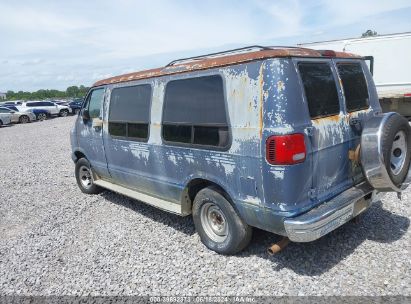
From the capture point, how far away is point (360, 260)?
368cm

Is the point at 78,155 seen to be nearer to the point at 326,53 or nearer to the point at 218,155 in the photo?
the point at 218,155

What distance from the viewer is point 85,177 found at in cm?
685

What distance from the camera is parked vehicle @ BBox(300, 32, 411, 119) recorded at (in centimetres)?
1182

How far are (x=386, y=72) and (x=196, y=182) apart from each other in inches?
440

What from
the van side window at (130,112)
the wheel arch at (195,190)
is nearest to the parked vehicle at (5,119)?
the van side window at (130,112)

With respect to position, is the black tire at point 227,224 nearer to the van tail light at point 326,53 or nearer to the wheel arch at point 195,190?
the wheel arch at point 195,190

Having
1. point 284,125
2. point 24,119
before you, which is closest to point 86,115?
point 284,125

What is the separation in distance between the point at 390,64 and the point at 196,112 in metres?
11.1

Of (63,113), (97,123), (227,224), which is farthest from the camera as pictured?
(63,113)

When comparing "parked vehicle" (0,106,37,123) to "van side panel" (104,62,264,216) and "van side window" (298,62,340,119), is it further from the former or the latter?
"van side window" (298,62,340,119)

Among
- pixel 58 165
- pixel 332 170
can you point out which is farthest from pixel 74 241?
pixel 58 165

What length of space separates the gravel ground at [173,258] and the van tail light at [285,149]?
1.24 meters

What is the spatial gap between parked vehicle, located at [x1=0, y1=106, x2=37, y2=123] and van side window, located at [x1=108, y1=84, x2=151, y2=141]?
25.0 meters

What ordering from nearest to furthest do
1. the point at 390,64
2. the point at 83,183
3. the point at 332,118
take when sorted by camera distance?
the point at 332,118, the point at 83,183, the point at 390,64
